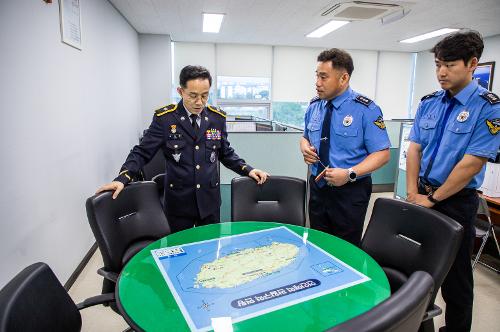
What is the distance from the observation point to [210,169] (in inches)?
81.1

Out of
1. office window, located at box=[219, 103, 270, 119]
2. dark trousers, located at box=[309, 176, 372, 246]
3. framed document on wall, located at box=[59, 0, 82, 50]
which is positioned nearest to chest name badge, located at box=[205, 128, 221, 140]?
dark trousers, located at box=[309, 176, 372, 246]

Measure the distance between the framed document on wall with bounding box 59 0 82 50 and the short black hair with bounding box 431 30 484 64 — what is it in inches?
107

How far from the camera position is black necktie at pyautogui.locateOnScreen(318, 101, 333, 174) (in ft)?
6.81

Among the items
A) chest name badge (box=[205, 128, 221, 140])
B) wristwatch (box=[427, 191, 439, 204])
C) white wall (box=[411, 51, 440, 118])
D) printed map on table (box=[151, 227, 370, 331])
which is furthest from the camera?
white wall (box=[411, 51, 440, 118])

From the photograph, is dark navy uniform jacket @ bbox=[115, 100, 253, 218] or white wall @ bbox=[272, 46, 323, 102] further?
white wall @ bbox=[272, 46, 323, 102]

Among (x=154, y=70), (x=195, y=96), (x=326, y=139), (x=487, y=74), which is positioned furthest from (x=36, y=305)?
(x=487, y=74)

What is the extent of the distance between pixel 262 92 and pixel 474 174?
6936 millimetres

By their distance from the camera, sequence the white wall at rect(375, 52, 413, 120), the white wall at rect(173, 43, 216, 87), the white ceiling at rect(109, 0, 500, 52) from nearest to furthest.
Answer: the white ceiling at rect(109, 0, 500, 52) < the white wall at rect(173, 43, 216, 87) < the white wall at rect(375, 52, 413, 120)

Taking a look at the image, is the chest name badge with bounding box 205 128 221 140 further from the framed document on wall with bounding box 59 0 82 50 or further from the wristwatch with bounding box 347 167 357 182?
the framed document on wall with bounding box 59 0 82 50

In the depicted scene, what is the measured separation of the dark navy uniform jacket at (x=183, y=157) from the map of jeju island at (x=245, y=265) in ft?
2.23

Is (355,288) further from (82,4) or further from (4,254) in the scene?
(82,4)

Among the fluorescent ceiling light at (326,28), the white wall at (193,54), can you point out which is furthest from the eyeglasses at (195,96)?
the white wall at (193,54)

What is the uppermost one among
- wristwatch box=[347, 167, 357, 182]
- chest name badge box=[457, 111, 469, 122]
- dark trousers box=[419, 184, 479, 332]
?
chest name badge box=[457, 111, 469, 122]

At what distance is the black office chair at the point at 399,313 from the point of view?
601 mm
